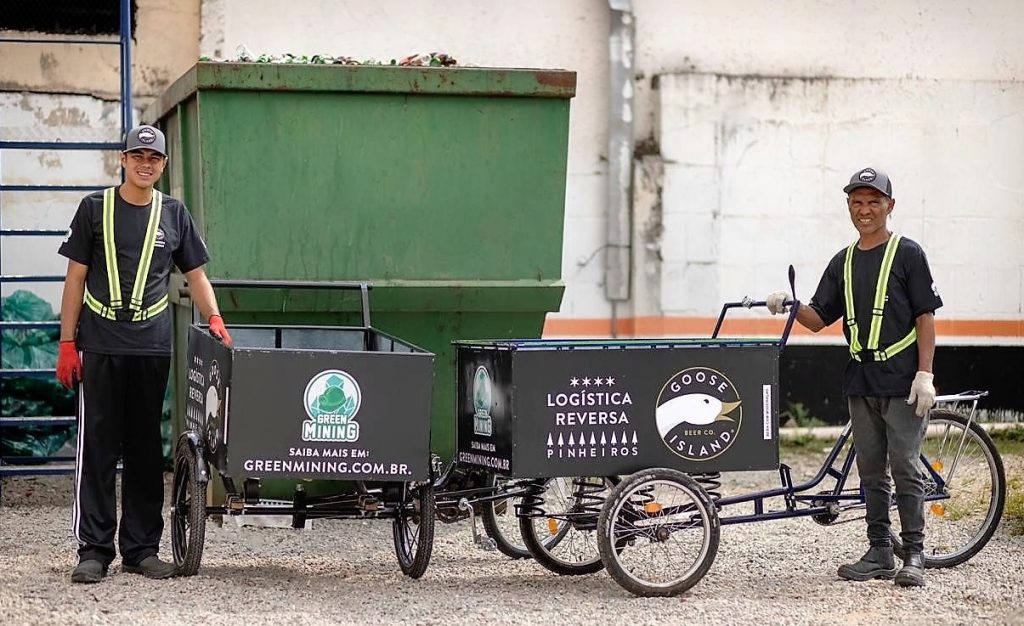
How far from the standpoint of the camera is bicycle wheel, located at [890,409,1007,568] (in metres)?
7.39

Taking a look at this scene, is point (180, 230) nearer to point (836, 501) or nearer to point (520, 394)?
point (520, 394)

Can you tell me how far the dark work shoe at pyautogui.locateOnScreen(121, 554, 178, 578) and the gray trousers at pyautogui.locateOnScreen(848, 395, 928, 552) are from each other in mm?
3046

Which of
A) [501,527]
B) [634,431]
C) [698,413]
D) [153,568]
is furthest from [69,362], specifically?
[698,413]

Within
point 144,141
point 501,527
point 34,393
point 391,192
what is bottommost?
point 501,527

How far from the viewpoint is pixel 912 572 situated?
271 inches

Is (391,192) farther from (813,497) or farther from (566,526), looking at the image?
(813,497)

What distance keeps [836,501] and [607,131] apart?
5.01m

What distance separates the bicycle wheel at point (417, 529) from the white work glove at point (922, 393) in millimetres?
2083

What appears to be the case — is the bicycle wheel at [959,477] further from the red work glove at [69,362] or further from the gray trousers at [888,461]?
the red work glove at [69,362]

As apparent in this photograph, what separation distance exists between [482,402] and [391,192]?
183 centimetres

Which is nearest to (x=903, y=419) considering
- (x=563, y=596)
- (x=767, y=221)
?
(x=563, y=596)

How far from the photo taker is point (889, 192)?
6.96 meters

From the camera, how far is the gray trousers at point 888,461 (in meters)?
6.92

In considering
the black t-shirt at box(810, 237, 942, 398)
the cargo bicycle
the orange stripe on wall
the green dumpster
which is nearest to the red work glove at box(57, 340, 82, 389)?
the green dumpster
